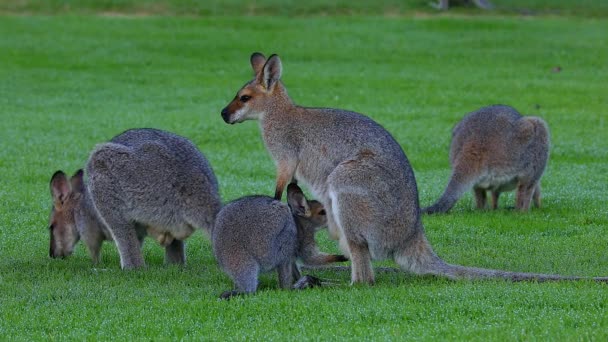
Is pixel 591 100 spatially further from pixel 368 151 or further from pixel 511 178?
pixel 368 151

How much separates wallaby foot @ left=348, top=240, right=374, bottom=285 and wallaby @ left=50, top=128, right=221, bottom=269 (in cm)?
136

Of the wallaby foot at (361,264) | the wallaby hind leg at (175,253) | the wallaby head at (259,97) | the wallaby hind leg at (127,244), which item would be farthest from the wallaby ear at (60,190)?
the wallaby foot at (361,264)

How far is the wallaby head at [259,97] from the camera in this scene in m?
9.20

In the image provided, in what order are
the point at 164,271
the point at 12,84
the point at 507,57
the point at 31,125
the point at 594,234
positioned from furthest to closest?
1. the point at 507,57
2. the point at 12,84
3. the point at 31,125
4. the point at 594,234
5. the point at 164,271

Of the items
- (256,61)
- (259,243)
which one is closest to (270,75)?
(256,61)

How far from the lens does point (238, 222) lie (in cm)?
786

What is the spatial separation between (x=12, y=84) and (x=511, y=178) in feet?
46.7

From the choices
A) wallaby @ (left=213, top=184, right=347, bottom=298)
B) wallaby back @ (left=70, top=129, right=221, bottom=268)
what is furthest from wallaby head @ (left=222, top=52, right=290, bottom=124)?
wallaby @ (left=213, top=184, right=347, bottom=298)

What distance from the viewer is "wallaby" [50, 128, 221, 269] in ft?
28.8

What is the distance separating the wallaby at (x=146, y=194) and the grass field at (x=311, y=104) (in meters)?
0.33

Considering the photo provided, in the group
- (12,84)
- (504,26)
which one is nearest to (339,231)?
(12,84)

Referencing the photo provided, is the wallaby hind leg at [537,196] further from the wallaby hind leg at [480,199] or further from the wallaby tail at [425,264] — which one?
the wallaby tail at [425,264]

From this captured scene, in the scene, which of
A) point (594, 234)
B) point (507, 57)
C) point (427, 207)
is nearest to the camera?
point (594, 234)

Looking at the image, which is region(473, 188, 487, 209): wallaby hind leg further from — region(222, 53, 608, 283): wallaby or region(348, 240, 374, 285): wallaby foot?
region(348, 240, 374, 285): wallaby foot
